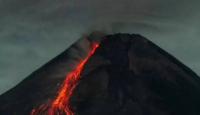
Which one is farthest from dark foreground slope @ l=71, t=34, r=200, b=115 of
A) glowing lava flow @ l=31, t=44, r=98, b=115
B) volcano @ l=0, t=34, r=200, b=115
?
glowing lava flow @ l=31, t=44, r=98, b=115

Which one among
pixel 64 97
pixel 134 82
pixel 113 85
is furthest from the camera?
pixel 134 82

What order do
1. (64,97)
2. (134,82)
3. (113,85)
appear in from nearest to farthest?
(64,97) → (113,85) → (134,82)

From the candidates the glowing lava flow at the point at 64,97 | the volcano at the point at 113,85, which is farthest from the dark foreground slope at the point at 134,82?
the glowing lava flow at the point at 64,97

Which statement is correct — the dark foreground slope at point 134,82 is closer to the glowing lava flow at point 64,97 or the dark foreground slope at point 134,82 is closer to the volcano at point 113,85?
the volcano at point 113,85

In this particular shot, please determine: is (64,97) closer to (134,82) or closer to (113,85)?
(113,85)

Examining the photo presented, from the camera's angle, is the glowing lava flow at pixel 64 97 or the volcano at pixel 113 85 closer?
the glowing lava flow at pixel 64 97

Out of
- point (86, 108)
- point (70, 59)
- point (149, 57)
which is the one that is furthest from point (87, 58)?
point (86, 108)

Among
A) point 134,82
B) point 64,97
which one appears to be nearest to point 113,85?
Answer: point 134,82

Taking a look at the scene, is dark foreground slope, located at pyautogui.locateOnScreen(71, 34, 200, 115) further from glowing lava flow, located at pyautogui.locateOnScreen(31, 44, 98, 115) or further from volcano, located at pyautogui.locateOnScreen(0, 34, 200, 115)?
glowing lava flow, located at pyautogui.locateOnScreen(31, 44, 98, 115)
